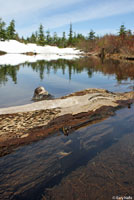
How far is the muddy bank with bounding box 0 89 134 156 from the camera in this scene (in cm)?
390

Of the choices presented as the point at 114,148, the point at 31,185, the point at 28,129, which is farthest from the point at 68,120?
the point at 31,185

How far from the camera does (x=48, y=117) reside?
478 cm

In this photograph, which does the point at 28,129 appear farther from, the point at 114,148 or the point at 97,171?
the point at 114,148

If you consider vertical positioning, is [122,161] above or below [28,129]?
below

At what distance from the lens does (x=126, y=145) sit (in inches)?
158

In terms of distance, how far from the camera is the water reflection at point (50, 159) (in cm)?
275

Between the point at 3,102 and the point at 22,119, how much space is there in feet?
13.6

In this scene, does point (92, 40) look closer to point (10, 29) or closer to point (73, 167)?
point (10, 29)

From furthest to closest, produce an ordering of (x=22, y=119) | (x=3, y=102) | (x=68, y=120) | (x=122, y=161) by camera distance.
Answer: (x=3, y=102) → (x=68, y=120) → (x=22, y=119) → (x=122, y=161)

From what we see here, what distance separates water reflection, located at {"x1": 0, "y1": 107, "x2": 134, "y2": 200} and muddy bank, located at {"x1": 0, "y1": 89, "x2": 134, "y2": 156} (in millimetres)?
238

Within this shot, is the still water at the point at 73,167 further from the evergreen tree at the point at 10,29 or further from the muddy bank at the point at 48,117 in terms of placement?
the evergreen tree at the point at 10,29

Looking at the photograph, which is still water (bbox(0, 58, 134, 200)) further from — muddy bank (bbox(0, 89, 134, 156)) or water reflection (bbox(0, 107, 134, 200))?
muddy bank (bbox(0, 89, 134, 156))

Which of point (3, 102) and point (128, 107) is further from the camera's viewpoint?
point (3, 102)

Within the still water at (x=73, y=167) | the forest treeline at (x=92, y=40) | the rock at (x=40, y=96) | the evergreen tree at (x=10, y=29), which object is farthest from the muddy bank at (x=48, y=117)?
the evergreen tree at (x=10, y=29)
